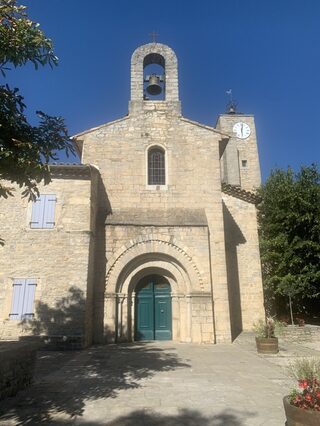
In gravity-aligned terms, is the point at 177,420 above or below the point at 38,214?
below

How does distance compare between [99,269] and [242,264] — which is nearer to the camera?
[99,269]

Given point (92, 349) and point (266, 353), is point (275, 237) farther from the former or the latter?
point (92, 349)

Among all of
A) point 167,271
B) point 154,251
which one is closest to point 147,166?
point 154,251

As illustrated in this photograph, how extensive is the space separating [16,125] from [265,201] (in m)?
16.3

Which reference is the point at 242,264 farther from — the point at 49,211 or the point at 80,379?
the point at 80,379

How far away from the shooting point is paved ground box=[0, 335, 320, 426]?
461 centimetres

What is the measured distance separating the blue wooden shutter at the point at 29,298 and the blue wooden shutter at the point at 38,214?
6.22 feet

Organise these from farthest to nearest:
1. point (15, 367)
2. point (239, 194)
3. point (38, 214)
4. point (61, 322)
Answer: point (239, 194), point (38, 214), point (61, 322), point (15, 367)

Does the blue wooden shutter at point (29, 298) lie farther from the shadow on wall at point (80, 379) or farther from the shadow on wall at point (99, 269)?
the shadow on wall at point (99, 269)

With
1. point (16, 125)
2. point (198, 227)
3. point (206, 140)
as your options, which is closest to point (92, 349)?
point (198, 227)

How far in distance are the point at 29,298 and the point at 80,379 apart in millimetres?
5066

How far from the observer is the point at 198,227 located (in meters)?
13.0

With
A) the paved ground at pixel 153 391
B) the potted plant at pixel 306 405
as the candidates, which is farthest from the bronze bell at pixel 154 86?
the potted plant at pixel 306 405

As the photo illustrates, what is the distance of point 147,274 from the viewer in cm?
1307
